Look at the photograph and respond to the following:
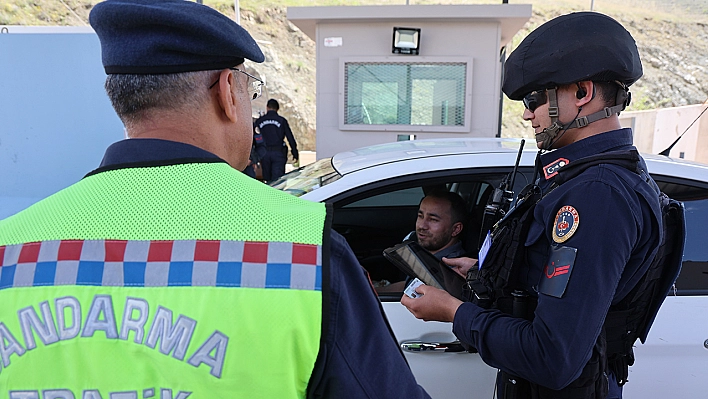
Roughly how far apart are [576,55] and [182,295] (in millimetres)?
1109

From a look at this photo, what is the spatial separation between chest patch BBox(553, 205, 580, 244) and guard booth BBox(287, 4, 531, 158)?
524 centimetres

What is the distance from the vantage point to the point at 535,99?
4.81 ft

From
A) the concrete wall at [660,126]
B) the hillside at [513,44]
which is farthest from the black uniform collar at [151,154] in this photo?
the concrete wall at [660,126]

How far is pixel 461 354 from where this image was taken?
203 cm

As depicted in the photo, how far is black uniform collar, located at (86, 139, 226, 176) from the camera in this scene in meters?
0.82

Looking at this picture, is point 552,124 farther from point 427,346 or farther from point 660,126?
point 660,126

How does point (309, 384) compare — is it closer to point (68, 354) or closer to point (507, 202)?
point (68, 354)

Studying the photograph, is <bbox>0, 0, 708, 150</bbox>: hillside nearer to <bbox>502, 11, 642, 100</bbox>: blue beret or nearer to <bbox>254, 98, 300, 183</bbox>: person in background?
<bbox>254, 98, 300, 183</bbox>: person in background

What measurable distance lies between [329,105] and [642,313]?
18.2 ft

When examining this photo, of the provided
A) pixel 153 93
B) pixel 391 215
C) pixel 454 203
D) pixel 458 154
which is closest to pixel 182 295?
pixel 153 93

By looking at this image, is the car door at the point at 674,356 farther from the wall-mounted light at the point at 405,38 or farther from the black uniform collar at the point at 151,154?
the wall-mounted light at the point at 405,38

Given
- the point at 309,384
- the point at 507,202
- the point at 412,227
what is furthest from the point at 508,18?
the point at 309,384

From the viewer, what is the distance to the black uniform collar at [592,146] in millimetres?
1392

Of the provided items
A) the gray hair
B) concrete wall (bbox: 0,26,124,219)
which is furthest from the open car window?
concrete wall (bbox: 0,26,124,219)
